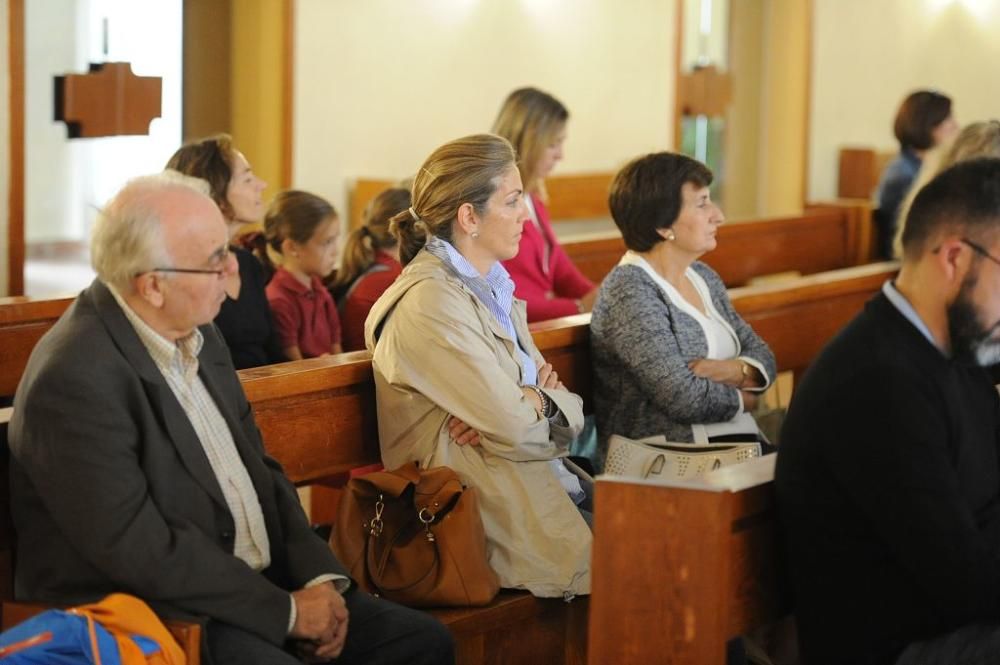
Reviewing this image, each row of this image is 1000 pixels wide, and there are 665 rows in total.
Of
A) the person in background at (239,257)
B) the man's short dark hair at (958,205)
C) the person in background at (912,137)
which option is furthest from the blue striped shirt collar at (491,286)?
the person in background at (912,137)

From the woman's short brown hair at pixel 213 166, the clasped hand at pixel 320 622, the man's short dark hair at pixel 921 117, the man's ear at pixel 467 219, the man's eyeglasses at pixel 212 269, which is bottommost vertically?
the clasped hand at pixel 320 622

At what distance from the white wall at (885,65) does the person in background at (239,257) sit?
6.52 meters

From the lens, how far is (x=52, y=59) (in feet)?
20.0

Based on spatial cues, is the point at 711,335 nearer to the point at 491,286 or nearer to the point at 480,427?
the point at 491,286

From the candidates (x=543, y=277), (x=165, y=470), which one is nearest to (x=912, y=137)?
(x=543, y=277)

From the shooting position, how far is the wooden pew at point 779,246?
20.1 feet

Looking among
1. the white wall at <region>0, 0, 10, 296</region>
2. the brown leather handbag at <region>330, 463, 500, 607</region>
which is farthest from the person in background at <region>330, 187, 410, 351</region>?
the white wall at <region>0, 0, 10, 296</region>

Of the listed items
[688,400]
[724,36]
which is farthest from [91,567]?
[724,36]

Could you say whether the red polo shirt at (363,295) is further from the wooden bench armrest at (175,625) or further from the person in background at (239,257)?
the wooden bench armrest at (175,625)

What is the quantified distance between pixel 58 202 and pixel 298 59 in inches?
78.6

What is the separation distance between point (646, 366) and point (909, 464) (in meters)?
1.45

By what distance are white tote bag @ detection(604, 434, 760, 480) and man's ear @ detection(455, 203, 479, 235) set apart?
1.98ft

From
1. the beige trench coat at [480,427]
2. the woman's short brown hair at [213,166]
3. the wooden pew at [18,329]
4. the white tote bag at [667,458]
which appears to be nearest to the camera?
the beige trench coat at [480,427]

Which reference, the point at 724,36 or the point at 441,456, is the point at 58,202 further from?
the point at 441,456
